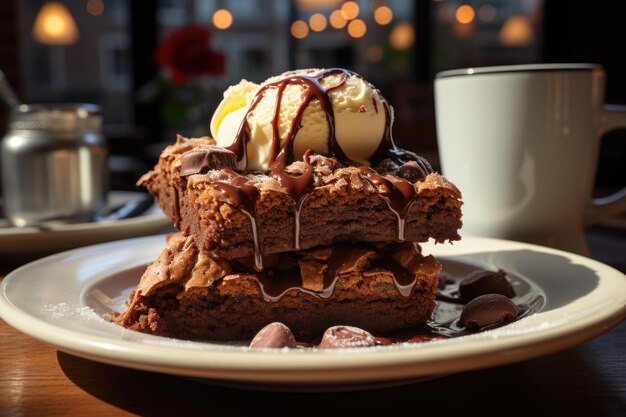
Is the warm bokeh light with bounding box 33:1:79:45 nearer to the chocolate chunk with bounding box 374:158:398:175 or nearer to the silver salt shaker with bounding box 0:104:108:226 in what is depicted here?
the silver salt shaker with bounding box 0:104:108:226

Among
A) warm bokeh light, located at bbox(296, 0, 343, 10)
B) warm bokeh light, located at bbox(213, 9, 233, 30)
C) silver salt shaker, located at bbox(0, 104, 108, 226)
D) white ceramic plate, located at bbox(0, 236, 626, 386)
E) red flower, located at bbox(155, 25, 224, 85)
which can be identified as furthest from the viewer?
warm bokeh light, located at bbox(296, 0, 343, 10)

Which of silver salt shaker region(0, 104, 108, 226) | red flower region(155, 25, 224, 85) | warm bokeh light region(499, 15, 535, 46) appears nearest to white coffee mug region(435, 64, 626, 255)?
silver salt shaker region(0, 104, 108, 226)

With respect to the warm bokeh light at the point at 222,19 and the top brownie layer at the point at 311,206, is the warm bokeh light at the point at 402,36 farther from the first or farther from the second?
the top brownie layer at the point at 311,206

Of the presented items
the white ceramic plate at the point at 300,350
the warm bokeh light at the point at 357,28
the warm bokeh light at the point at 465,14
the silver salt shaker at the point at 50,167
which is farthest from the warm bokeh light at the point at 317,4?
the white ceramic plate at the point at 300,350

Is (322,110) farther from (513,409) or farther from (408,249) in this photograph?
(513,409)

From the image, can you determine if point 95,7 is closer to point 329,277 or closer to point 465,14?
point 465,14

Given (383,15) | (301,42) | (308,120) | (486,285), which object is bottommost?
(486,285)

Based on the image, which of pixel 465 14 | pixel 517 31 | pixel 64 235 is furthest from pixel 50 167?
pixel 517 31
